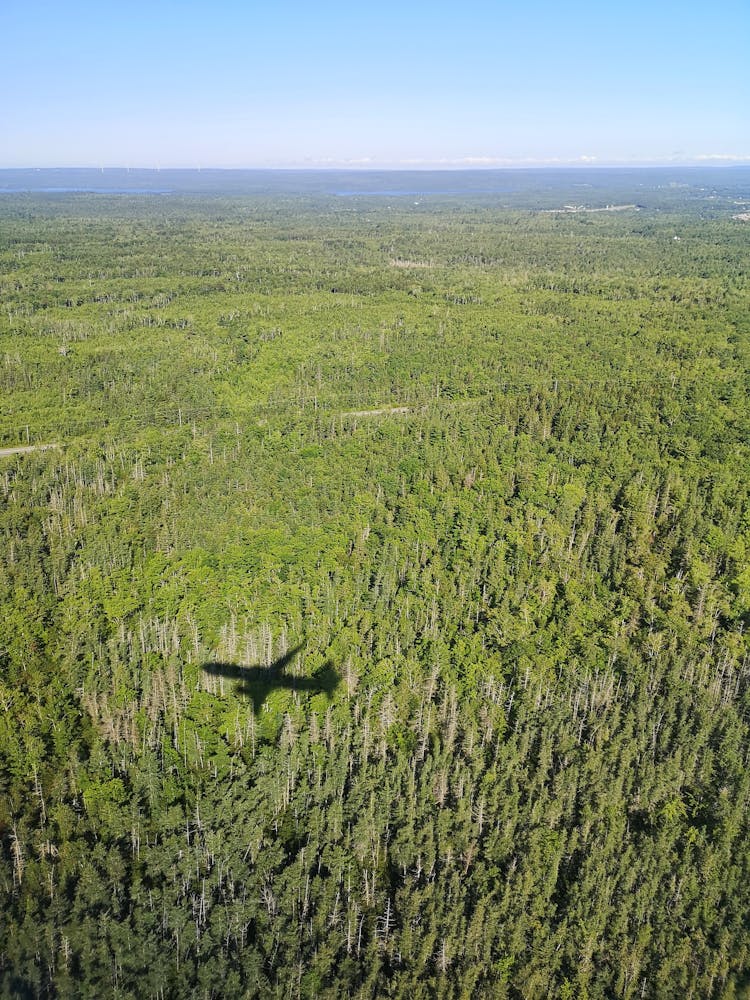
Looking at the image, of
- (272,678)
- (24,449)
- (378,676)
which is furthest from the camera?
(24,449)

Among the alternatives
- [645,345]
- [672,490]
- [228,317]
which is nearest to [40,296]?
[228,317]

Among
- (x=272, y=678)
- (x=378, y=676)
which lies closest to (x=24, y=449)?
(x=272, y=678)

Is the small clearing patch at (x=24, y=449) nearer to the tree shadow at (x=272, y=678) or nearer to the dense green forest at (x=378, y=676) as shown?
the dense green forest at (x=378, y=676)

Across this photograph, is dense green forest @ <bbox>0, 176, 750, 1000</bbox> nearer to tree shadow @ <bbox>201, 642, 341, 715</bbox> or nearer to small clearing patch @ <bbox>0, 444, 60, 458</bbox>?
tree shadow @ <bbox>201, 642, 341, 715</bbox>

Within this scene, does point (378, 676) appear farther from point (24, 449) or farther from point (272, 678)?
point (24, 449)

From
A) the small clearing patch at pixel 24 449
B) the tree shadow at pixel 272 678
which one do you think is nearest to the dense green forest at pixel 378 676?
the tree shadow at pixel 272 678

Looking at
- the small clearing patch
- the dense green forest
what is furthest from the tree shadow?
the small clearing patch

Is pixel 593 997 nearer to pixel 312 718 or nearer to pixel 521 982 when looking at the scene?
pixel 521 982
